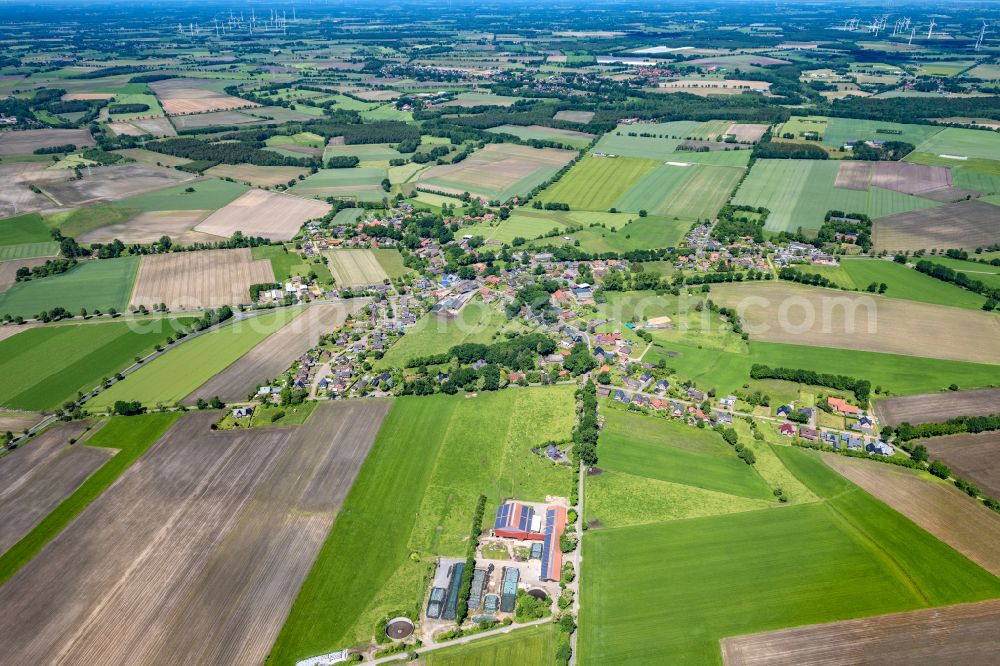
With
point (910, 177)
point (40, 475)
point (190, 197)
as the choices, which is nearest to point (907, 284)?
point (910, 177)

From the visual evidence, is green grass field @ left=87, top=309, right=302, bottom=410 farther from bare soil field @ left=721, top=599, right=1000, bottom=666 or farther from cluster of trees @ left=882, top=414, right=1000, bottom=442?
cluster of trees @ left=882, top=414, right=1000, bottom=442

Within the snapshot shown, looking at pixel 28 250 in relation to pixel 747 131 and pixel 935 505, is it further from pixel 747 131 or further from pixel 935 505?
pixel 747 131

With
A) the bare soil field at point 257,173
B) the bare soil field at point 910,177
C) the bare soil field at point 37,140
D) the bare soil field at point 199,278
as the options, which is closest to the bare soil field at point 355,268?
the bare soil field at point 199,278

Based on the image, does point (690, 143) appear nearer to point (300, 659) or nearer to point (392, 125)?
point (392, 125)

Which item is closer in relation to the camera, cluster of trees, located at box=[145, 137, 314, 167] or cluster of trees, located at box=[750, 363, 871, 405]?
cluster of trees, located at box=[750, 363, 871, 405]

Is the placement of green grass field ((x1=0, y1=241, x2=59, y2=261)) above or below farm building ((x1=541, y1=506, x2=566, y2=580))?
above

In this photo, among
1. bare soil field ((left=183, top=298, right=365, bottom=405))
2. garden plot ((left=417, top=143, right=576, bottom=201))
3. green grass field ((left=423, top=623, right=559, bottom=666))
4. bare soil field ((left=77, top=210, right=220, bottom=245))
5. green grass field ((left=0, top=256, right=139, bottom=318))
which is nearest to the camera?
green grass field ((left=423, top=623, right=559, bottom=666))

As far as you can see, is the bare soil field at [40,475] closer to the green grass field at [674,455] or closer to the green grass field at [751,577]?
the green grass field at [751,577]

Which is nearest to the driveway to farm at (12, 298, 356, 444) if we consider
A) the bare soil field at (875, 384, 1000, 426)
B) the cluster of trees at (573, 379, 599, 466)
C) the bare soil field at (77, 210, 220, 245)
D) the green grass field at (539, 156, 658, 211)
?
the bare soil field at (77, 210, 220, 245)
